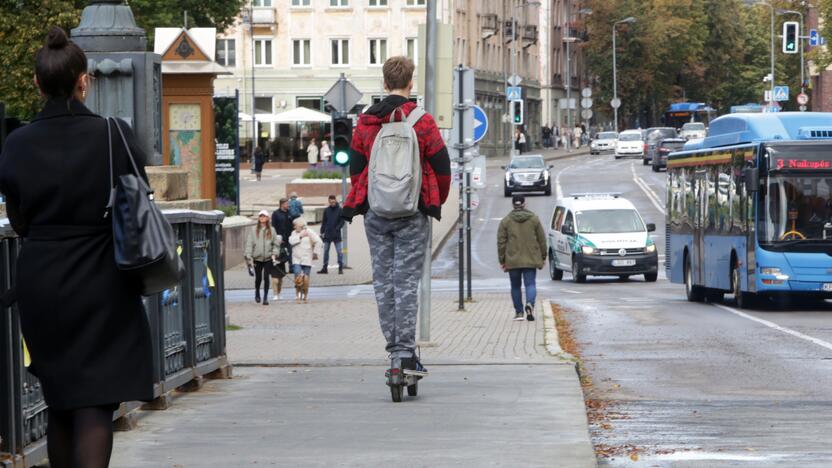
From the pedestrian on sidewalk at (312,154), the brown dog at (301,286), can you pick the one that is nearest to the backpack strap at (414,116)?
the brown dog at (301,286)

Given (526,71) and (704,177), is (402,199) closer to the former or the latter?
(704,177)

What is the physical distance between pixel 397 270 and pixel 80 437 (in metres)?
4.69

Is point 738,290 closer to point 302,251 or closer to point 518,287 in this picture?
point 518,287

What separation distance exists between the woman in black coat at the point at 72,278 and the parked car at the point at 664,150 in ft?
245

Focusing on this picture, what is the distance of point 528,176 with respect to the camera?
68.7 m

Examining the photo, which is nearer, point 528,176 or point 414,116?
point 414,116

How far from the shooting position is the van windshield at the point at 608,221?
124ft

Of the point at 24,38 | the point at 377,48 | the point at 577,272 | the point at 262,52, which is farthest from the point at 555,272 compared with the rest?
the point at 262,52

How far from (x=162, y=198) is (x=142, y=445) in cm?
490

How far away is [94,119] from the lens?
234 inches

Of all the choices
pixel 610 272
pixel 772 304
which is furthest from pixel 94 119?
pixel 610 272

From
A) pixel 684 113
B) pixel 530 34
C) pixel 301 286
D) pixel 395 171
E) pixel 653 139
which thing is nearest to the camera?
pixel 395 171

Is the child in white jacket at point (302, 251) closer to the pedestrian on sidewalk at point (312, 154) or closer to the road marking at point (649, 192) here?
the road marking at point (649, 192)

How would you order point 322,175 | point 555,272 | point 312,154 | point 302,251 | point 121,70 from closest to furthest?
1. point 121,70
2. point 302,251
3. point 555,272
4. point 322,175
5. point 312,154
